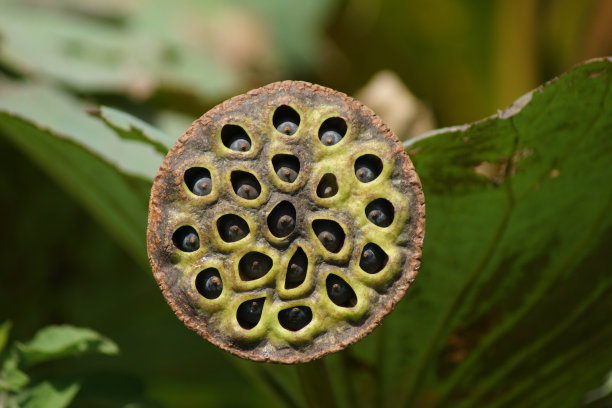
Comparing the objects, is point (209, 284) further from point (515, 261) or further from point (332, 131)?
point (515, 261)

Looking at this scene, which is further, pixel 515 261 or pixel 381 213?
pixel 515 261

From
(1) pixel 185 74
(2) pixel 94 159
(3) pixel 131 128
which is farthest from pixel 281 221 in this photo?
(1) pixel 185 74

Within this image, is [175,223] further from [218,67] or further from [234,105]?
[218,67]

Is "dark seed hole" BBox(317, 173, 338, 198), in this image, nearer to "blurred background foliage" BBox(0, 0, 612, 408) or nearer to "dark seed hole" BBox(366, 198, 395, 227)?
"dark seed hole" BBox(366, 198, 395, 227)

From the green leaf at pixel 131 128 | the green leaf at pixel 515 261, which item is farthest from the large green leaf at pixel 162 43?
the green leaf at pixel 515 261

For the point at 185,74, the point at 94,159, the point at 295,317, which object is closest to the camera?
the point at 295,317

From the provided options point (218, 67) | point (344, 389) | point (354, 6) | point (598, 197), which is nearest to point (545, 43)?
point (354, 6)
